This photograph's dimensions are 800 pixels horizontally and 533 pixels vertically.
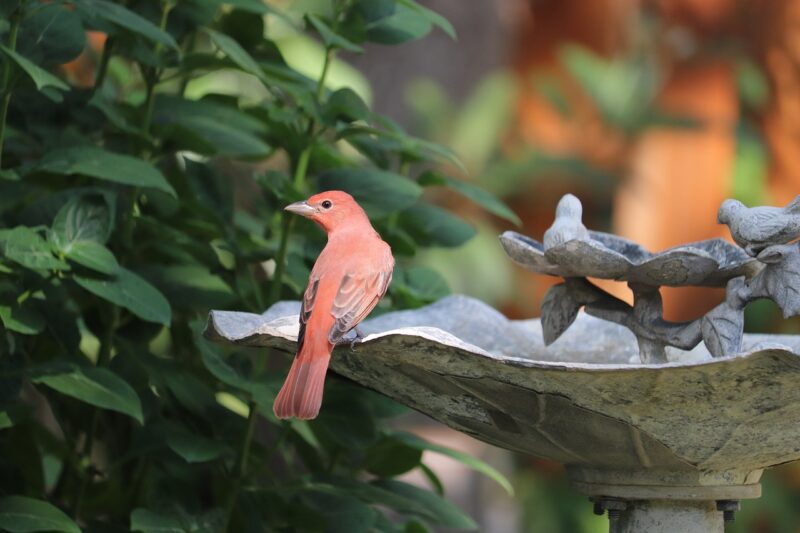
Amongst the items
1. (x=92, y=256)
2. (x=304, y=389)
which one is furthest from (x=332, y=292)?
(x=92, y=256)

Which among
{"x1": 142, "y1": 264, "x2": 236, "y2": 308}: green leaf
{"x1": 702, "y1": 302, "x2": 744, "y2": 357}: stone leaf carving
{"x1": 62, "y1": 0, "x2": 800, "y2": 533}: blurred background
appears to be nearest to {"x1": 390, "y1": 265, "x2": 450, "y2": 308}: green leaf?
{"x1": 142, "y1": 264, "x2": 236, "y2": 308}: green leaf

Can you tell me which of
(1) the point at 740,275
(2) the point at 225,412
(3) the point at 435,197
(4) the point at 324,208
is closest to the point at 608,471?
(1) the point at 740,275

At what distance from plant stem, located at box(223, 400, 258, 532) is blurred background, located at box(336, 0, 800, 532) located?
3224 millimetres

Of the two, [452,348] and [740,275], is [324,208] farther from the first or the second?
[740,275]

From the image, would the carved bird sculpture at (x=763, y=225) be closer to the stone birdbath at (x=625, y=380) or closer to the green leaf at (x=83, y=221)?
the stone birdbath at (x=625, y=380)

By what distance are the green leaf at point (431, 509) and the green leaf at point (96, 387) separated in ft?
1.72

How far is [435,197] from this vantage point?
5305 mm

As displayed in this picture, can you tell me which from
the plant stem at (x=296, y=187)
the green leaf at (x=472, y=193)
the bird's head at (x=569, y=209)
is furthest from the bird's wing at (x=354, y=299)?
the green leaf at (x=472, y=193)

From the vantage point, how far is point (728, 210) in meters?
1.54

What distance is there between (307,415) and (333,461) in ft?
2.45

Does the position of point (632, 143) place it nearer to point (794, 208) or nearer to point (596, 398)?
point (794, 208)

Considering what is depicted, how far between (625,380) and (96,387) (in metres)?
0.84

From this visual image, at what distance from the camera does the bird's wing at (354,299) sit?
146 centimetres

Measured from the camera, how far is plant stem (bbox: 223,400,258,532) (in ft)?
6.48
